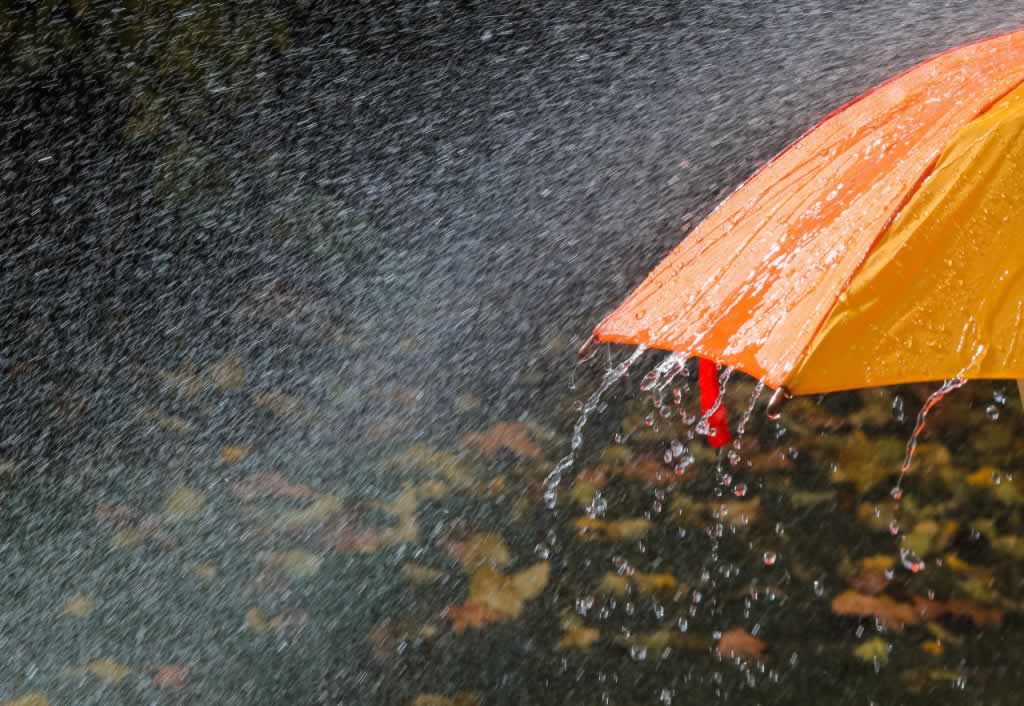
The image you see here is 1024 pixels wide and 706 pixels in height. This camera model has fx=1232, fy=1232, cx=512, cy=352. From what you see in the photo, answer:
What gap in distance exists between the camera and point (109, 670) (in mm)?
3912

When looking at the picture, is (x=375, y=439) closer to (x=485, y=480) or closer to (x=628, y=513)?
(x=485, y=480)

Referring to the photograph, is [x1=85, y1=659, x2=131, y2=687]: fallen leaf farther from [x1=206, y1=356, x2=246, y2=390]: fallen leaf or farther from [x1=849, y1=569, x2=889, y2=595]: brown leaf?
[x1=849, y1=569, x2=889, y2=595]: brown leaf

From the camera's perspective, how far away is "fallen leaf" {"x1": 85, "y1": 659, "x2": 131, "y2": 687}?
153 inches

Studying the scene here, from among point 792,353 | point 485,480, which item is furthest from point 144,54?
point 792,353

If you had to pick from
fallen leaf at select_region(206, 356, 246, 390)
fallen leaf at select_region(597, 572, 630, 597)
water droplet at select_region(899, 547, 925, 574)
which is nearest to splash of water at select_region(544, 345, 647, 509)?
fallen leaf at select_region(597, 572, 630, 597)

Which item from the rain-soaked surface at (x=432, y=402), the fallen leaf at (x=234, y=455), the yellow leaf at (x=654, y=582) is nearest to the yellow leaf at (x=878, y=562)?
the rain-soaked surface at (x=432, y=402)

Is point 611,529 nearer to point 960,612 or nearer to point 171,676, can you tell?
point 960,612

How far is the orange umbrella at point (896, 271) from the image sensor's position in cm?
167

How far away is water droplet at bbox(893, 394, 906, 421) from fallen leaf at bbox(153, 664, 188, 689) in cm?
240

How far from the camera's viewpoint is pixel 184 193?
4281 mm

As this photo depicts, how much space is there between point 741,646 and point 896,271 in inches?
93.5

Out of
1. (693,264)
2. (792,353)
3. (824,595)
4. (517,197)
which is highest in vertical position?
(792,353)

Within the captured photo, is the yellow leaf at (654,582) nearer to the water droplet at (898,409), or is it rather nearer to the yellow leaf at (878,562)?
the yellow leaf at (878,562)

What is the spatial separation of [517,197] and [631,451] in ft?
3.25
